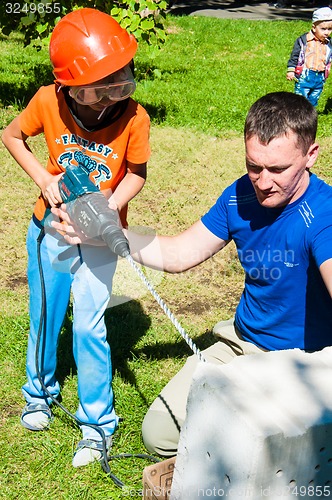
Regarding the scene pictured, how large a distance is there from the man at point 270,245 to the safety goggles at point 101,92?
1.55 feet

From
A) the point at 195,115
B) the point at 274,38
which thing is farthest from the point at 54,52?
the point at 274,38

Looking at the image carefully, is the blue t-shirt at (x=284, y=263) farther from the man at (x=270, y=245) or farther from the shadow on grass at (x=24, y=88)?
the shadow on grass at (x=24, y=88)

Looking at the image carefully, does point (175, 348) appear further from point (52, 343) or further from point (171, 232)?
point (171, 232)

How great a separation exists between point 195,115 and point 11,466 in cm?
586

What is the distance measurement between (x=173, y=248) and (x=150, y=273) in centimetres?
191

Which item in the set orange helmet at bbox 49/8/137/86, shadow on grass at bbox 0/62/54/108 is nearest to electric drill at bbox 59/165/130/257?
orange helmet at bbox 49/8/137/86

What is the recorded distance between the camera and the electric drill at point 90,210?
2617 mm

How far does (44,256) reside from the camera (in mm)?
3094

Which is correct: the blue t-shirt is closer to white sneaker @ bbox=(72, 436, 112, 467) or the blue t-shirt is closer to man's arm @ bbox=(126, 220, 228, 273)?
man's arm @ bbox=(126, 220, 228, 273)

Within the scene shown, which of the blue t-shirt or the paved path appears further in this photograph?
the paved path

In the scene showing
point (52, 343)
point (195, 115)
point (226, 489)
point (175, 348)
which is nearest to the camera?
point (226, 489)

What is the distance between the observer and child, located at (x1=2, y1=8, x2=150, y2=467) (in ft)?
9.32

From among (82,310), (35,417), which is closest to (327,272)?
(82,310)

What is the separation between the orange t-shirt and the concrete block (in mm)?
1268
